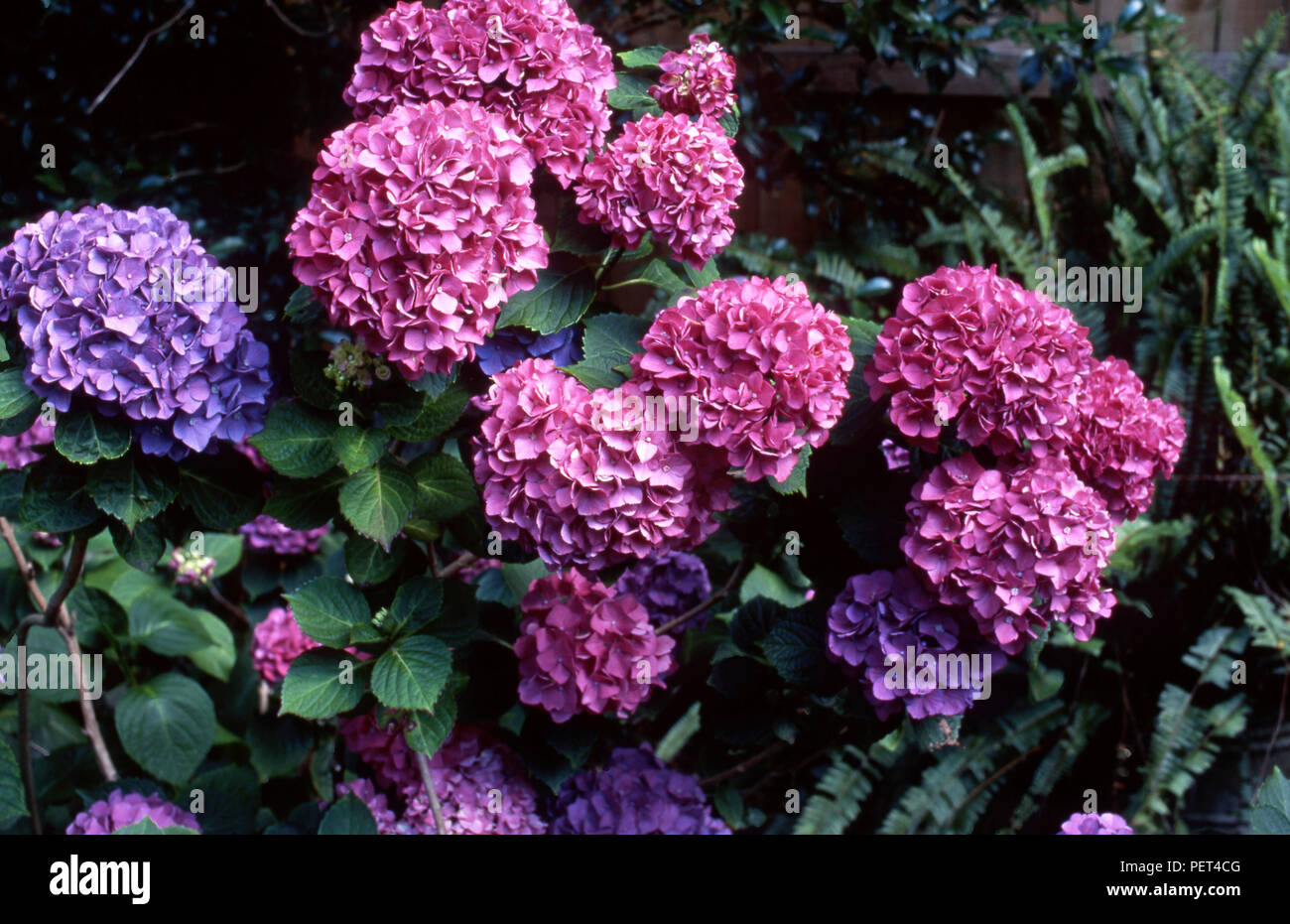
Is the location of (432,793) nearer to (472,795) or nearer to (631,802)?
(472,795)

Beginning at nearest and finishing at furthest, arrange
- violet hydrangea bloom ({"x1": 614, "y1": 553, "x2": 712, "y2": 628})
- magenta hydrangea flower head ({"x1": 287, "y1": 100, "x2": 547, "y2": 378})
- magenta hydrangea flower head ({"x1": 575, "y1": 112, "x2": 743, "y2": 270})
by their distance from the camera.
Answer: magenta hydrangea flower head ({"x1": 287, "y1": 100, "x2": 547, "y2": 378}) < magenta hydrangea flower head ({"x1": 575, "y1": 112, "x2": 743, "y2": 270}) < violet hydrangea bloom ({"x1": 614, "y1": 553, "x2": 712, "y2": 628})

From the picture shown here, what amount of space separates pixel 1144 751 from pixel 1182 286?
115cm

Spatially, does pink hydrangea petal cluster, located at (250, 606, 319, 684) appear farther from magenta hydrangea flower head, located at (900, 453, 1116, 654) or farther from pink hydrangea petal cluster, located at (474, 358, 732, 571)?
magenta hydrangea flower head, located at (900, 453, 1116, 654)

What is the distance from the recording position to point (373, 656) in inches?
44.2

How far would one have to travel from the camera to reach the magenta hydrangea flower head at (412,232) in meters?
0.92

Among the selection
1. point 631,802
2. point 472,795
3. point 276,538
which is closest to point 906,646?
point 631,802

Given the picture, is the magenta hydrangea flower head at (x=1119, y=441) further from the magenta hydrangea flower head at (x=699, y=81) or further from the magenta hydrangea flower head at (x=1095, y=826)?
the magenta hydrangea flower head at (x=699, y=81)

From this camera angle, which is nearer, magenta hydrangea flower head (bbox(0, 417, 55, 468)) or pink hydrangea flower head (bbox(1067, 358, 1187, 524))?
pink hydrangea flower head (bbox(1067, 358, 1187, 524))

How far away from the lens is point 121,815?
1.22 m

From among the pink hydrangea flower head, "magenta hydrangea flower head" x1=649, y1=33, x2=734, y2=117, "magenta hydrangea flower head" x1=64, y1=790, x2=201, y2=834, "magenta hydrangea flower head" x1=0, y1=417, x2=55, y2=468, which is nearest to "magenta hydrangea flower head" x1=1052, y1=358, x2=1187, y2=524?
the pink hydrangea flower head

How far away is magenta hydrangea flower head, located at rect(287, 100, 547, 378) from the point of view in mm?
924

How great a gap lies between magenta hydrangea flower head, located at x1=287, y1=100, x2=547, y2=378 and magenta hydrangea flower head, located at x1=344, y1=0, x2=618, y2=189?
0.10m
